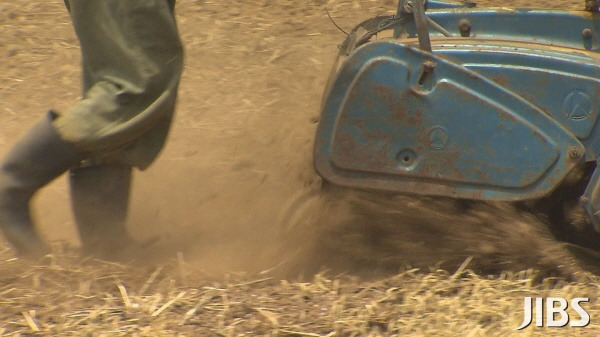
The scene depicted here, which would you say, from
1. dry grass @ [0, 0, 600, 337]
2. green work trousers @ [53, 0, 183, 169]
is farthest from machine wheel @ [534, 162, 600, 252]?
green work trousers @ [53, 0, 183, 169]

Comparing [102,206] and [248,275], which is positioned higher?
[102,206]

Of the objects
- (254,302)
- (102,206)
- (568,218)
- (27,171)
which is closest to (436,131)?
(568,218)

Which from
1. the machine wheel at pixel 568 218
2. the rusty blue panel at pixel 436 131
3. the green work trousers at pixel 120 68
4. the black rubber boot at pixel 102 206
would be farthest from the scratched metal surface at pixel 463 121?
the black rubber boot at pixel 102 206

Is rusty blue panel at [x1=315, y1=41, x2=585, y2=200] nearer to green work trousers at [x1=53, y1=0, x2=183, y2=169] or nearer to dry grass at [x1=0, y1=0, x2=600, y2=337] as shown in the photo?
dry grass at [x1=0, y1=0, x2=600, y2=337]

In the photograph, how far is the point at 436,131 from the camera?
2553mm

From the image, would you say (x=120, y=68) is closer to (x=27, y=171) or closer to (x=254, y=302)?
(x=27, y=171)

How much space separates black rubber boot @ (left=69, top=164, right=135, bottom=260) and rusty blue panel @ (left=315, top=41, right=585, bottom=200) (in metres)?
0.62

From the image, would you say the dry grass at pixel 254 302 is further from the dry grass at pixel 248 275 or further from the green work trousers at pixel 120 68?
the green work trousers at pixel 120 68

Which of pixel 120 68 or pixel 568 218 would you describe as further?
pixel 568 218

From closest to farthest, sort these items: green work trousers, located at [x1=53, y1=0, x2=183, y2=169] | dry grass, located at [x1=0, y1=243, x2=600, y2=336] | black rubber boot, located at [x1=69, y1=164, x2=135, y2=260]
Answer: dry grass, located at [x1=0, y1=243, x2=600, y2=336], green work trousers, located at [x1=53, y1=0, x2=183, y2=169], black rubber boot, located at [x1=69, y1=164, x2=135, y2=260]

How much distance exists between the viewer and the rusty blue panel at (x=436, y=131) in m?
Result: 2.53

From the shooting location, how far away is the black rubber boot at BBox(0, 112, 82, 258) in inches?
101

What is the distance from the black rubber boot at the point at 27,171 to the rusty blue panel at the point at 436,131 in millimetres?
715

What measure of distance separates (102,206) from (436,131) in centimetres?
102
